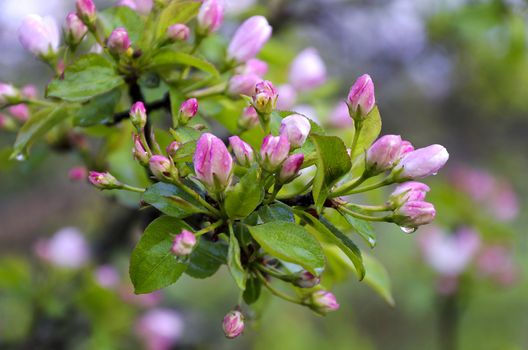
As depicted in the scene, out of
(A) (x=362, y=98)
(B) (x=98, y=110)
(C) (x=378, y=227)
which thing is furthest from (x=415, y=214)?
(C) (x=378, y=227)

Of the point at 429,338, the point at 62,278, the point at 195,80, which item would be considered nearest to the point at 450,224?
the point at 62,278

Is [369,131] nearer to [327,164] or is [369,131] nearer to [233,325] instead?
[327,164]

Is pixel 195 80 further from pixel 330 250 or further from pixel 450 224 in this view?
pixel 450 224

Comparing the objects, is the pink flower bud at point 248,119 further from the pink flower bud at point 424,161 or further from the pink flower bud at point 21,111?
the pink flower bud at point 21,111

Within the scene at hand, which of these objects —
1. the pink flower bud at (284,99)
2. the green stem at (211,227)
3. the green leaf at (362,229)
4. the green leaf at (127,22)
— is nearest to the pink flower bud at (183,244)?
the green stem at (211,227)

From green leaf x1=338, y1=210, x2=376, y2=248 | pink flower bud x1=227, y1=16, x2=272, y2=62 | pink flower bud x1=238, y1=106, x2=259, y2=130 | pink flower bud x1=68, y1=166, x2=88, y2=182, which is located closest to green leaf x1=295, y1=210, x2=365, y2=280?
green leaf x1=338, y1=210, x2=376, y2=248

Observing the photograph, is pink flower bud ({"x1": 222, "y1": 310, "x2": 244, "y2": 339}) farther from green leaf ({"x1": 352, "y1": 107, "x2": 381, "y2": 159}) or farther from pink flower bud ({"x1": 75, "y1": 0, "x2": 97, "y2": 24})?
pink flower bud ({"x1": 75, "y1": 0, "x2": 97, "y2": 24})

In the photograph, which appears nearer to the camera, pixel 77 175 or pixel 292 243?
pixel 292 243
